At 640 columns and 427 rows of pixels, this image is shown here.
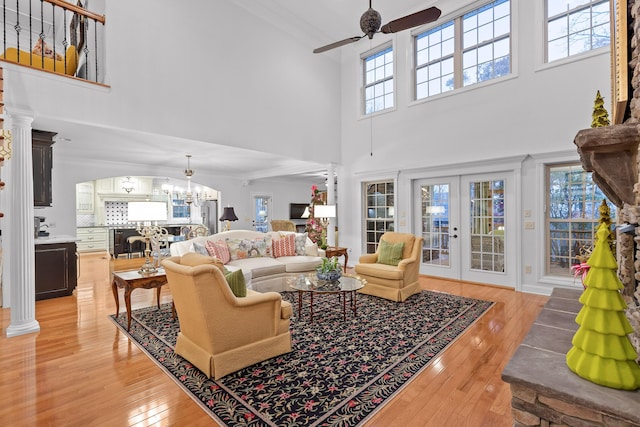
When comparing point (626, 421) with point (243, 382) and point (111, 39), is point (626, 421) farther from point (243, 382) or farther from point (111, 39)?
point (111, 39)

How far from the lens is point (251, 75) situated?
18.6 ft

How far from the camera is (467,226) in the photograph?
562 centimetres

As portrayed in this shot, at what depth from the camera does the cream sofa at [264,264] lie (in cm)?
466

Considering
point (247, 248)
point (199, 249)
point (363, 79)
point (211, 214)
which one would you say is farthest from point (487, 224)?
point (211, 214)

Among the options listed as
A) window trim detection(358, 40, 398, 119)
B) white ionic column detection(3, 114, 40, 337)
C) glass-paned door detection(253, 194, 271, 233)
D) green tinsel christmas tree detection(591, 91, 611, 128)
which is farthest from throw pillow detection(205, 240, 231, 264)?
glass-paned door detection(253, 194, 271, 233)

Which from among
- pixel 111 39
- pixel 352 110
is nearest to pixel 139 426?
pixel 111 39

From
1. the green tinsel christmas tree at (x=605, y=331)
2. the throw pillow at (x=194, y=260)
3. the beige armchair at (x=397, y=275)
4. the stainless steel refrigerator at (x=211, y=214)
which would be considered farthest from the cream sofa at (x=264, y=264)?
the stainless steel refrigerator at (x=211, y=214)

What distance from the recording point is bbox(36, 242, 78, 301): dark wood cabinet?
4.60 metres

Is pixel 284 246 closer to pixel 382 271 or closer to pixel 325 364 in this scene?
pixel 382 271

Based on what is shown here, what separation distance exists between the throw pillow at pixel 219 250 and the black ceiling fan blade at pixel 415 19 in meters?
3.71

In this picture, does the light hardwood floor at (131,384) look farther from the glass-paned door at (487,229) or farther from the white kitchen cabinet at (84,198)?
the white kitchen cabinet at (84,198)

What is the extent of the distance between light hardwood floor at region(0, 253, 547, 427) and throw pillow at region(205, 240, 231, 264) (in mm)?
1558

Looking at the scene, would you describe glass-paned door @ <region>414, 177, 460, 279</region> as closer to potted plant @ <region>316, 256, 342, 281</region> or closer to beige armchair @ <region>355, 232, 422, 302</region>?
beige armchair @ <region>355, 232, 422, 302</region>

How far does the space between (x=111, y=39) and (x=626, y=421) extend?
5759 mm
